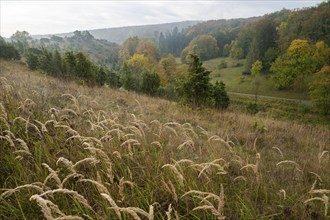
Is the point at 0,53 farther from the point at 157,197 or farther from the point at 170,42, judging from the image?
the point at 170,42

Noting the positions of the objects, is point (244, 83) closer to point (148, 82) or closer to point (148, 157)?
point (148, 82)

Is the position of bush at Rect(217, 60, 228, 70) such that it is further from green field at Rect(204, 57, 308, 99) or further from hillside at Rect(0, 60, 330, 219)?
hillside at Rect(0, 60, 330, 219)

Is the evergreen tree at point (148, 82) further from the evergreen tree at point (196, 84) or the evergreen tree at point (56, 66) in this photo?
the evergreen tree at point (196, 84)

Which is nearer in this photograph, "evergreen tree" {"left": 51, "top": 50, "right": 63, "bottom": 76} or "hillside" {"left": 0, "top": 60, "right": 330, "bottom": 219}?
"hillside" {"left": 0, "top": 60, "right": 330, "bottom": 219}

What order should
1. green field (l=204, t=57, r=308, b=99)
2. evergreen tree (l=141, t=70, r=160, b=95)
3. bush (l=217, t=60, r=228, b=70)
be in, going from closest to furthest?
evergreen tree (l=141, t=70, r=160, b=95), green field (l=204, t=57, r=308, b=99), bush (l=217, t=60, r=228, b=70)

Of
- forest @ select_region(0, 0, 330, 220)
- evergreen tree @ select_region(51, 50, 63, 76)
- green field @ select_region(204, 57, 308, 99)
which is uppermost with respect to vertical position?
evergreen tree @ select_region(51, 50, 63, 76)

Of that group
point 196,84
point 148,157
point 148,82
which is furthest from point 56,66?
point 148,157

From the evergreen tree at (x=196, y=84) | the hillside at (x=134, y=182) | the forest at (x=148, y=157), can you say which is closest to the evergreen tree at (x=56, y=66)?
the forest at (x=148, y=157)

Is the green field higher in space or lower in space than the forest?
lower

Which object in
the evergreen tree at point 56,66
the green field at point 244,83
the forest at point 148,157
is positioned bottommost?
the green field at point 244,83

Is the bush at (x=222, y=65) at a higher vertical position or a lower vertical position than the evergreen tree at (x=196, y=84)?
higher

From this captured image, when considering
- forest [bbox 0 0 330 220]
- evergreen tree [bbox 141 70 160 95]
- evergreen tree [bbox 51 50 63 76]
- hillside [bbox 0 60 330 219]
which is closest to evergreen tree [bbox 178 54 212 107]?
forest [bbox 0 0 330 220]

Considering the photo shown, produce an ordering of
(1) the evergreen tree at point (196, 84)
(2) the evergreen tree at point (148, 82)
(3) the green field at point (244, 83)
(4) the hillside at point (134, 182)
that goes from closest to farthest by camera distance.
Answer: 1. (4) the hillside at point (134, 182)
2. (1) the evergreen tree at point (196, 84)
3. (2) the evergreen tree at point (148, 82)
4. (3) the green field at point (244, 83)

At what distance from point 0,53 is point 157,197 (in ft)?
181
